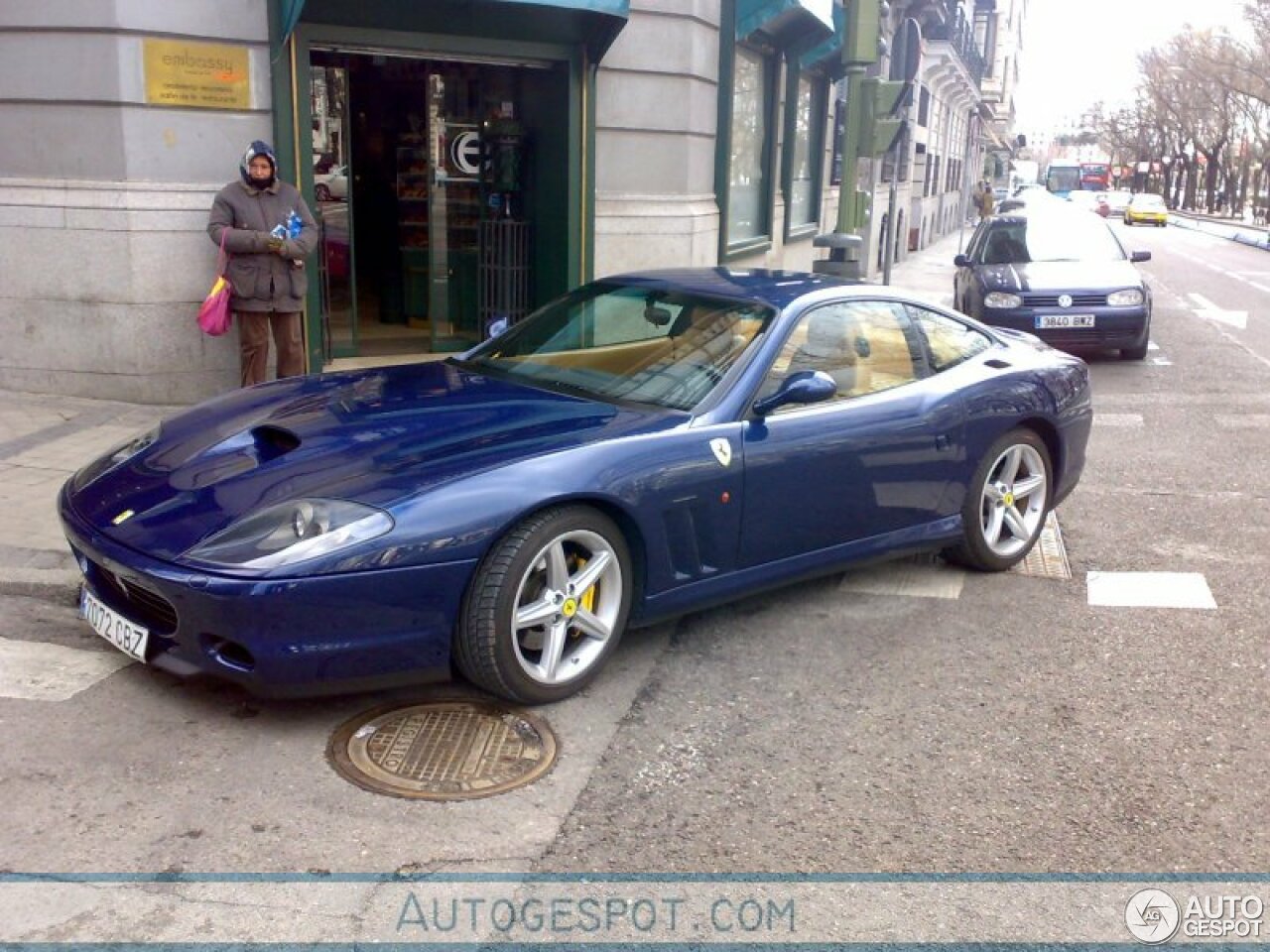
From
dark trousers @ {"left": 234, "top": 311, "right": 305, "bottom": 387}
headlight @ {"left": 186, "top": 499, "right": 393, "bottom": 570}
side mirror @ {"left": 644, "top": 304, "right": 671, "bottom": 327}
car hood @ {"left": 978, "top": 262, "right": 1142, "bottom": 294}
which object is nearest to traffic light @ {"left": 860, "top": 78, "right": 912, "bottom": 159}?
car hood @ {"left": 978, "top": 262, "right": 1142, "bottom": 294}

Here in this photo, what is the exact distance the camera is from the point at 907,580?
5805 millimetres

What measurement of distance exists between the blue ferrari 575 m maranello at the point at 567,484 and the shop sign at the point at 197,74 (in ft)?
13.7

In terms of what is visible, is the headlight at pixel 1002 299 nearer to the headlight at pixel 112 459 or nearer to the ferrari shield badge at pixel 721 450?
the ferrari shield badge at pixel 721 450

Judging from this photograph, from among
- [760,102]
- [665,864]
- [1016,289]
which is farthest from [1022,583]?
[760,102]

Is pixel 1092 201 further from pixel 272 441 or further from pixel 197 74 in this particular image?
pixel 272 441

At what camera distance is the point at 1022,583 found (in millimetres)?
5836

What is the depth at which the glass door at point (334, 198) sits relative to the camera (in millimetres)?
10438

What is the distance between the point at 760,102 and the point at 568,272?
16.2 ft

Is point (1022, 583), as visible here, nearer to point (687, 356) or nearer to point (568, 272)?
point (687, 356)

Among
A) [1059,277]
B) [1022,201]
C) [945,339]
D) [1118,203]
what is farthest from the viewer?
[1118,203]

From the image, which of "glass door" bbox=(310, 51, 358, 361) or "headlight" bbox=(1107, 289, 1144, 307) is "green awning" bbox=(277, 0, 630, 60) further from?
"headlight" bbox=(1107, 289, 1144, 307)

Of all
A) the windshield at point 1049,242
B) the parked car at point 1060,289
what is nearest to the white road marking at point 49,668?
the parked car at point 1060,289

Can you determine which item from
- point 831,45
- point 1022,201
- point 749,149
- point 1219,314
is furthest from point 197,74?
point 1022,201

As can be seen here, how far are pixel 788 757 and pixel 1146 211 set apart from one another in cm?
5986
